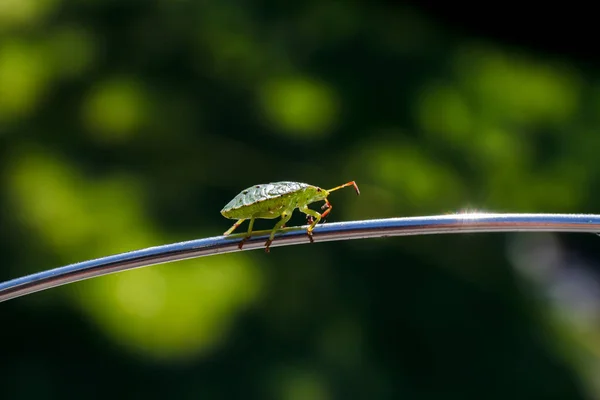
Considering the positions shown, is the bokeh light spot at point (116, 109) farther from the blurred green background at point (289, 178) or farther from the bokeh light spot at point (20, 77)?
the bokeh light spot at point (20, 77)

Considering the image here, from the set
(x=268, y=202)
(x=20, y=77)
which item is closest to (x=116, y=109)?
(x=20, y=77)

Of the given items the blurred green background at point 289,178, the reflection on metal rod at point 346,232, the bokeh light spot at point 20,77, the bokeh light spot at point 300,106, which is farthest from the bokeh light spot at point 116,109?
the reflection on metal rod at point 346,232

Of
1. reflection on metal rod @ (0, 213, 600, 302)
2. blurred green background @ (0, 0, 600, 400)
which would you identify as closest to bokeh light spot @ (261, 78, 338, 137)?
blurred green background @ (0, 0, 600, 400)

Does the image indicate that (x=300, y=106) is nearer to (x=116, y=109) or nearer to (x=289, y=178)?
(x=289, y=178)

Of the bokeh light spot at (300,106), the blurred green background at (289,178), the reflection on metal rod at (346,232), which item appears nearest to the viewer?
the reflection on metal rod at (346,232)

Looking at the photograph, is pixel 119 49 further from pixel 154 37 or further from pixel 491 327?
pixel 491 327
